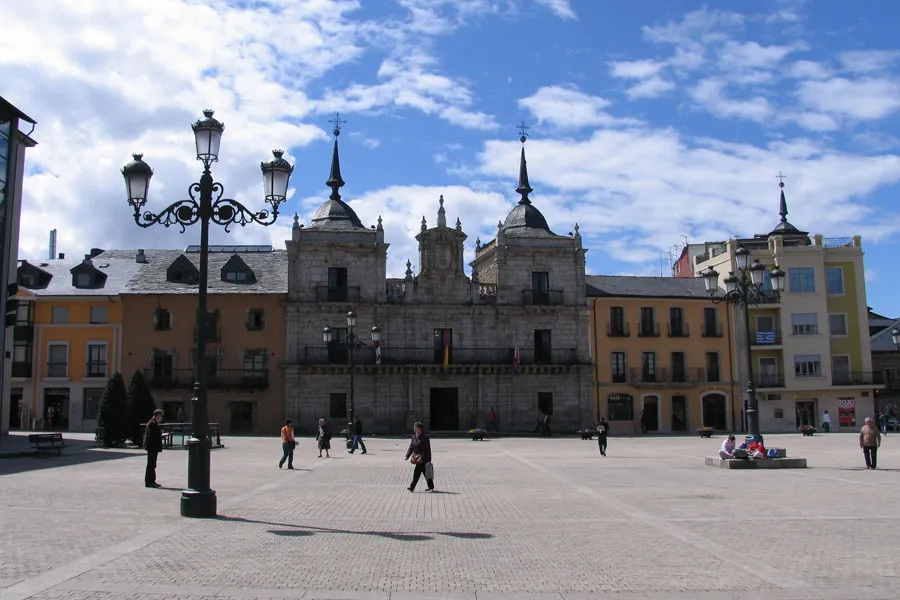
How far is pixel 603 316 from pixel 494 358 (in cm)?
752

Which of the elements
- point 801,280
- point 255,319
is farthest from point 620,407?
point 255,319

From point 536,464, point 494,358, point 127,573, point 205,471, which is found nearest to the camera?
point 127,573

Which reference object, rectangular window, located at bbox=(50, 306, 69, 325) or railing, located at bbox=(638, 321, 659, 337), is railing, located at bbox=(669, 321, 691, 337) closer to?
railing, located at bbox=(638, 321, 659, 337)

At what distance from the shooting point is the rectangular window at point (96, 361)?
4703 cm

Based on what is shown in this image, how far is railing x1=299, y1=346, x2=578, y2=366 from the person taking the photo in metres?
47.7

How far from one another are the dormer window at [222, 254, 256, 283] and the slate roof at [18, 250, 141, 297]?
231 inches

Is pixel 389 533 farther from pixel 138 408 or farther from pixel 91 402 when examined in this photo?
pixel 91 402

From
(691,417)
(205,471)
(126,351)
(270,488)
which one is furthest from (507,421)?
(205,471)

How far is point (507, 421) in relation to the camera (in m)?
49.8

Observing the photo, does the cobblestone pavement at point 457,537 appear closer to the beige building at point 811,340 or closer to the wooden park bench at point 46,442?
the wooden park bench at point 46,442

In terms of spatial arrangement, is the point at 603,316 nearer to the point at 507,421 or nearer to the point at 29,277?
the point at 507,421

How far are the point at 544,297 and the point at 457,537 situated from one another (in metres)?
41.0

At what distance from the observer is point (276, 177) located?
13906 mm

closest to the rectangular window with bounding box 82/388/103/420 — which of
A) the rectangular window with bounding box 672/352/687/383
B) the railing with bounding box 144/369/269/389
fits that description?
the railing with bounding box 144/369/269/389
